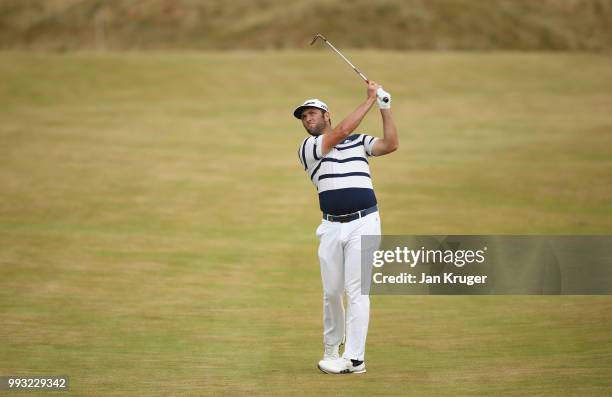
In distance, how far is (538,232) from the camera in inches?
763

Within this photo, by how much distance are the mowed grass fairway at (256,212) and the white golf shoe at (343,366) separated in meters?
0.17

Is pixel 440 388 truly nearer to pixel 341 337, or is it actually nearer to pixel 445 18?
pixel 341 337

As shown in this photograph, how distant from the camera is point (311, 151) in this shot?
29.6 ft

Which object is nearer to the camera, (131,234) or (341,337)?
(341,337)

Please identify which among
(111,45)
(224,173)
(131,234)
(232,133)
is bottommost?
(131,234)

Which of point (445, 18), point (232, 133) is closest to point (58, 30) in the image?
point (445, 18)

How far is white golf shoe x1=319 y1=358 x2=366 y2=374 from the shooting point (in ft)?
29.8

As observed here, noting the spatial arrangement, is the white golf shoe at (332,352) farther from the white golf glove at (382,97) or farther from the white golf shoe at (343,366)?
the white golf glove at (382,97)

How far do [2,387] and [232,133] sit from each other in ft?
86.9

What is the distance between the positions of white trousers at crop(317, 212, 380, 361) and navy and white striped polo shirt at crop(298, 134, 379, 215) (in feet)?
0.46

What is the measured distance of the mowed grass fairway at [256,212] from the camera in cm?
962

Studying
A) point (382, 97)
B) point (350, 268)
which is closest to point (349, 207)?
point (350, 268)

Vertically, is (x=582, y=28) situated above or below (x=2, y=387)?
above

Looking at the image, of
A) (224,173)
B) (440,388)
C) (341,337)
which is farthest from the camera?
(224,173)
